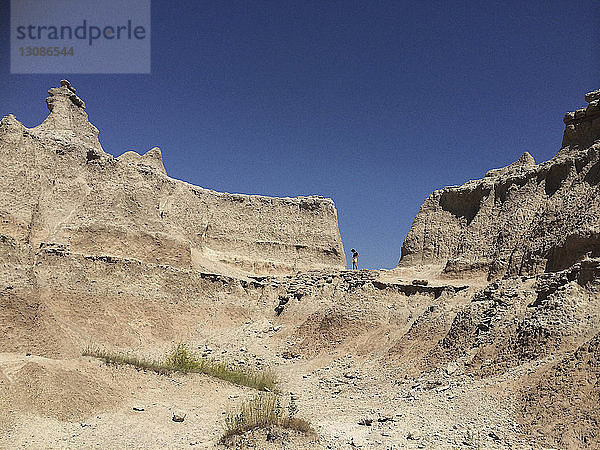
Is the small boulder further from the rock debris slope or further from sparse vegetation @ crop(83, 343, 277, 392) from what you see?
sparse vegetation @ crop(83, 343, 277, 392)

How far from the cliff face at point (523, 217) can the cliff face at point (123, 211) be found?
32.1 ft

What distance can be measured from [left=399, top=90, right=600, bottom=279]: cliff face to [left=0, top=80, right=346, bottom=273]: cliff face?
9772 mm

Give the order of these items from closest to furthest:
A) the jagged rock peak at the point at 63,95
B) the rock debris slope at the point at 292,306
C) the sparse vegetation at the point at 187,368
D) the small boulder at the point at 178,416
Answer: the rock debris slope at the point at 292,306 < the small boulder at the point at 178,416 < the sparse vegetation at the point at 187,368 < the jagged rock peak at the point at 63,95

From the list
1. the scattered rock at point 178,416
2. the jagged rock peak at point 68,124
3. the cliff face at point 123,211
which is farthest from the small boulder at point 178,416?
the jagged rock peak at point 68,124

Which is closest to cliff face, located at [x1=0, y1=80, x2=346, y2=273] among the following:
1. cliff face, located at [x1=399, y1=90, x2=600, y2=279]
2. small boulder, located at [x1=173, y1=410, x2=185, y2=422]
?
small boulder, located at [x1=173, y1=410, x2=185, y2=422]

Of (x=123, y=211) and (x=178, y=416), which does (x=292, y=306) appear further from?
(x=178, y=416)

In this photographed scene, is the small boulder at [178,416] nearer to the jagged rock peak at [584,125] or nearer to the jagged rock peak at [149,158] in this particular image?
the jagged rock peak at [584,125]

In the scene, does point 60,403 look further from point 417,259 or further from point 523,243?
point 417,259

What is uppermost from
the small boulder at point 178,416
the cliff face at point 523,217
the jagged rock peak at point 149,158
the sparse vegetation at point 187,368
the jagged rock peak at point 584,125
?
the jagged rock peak at point 149,158

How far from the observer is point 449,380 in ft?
45.1

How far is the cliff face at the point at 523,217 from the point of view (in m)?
21.9

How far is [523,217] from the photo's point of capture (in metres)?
27.3

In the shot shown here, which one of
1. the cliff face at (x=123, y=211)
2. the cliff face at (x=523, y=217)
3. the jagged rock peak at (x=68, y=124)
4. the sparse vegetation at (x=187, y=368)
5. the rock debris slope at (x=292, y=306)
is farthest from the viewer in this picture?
the jagged rock peak at (x=68, y=124)

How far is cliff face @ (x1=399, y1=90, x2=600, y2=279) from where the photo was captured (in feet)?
71.8
